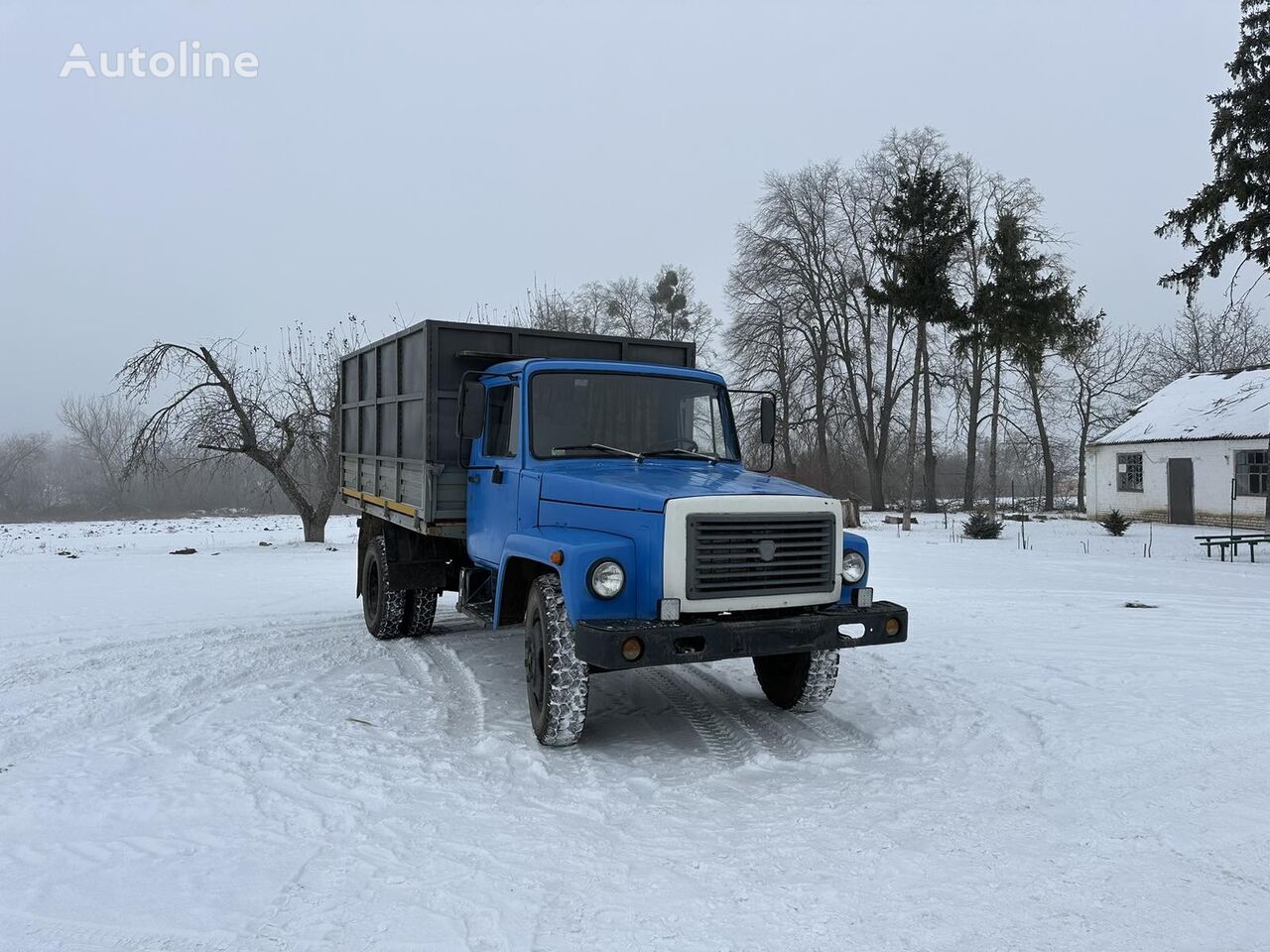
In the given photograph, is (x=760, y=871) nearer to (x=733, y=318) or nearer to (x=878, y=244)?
(x=878, y=244)

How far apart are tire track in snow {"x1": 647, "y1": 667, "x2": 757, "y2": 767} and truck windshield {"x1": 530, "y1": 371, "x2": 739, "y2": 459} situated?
1819 millimetres

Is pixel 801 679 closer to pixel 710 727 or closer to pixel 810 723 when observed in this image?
pixel 810 723

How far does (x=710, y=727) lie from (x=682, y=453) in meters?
1.89

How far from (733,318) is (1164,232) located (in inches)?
785

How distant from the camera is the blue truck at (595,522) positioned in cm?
489

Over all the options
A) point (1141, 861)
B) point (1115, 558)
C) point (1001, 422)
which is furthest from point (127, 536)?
point (1001, 422)

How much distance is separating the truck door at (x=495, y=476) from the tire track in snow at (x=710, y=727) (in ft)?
5.57

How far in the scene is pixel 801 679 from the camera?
6004mm

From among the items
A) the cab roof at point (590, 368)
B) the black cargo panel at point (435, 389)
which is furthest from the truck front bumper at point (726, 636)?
the black cargo panel at point (435, 389)

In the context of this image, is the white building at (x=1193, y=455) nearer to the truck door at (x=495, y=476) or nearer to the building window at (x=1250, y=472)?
the building window at (x=1250, y=472)

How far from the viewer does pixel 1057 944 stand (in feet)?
10.1

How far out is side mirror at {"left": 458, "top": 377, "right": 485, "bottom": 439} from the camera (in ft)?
20.5

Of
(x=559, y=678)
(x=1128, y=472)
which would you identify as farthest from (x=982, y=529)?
(x=559, y=678)

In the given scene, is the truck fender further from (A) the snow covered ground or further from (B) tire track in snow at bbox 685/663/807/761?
(B) tire track in snow at bbox 685/663/807/761
